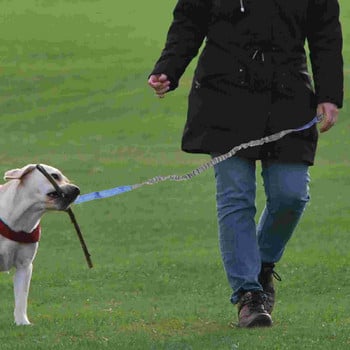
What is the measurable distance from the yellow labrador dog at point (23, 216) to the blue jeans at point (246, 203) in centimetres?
112

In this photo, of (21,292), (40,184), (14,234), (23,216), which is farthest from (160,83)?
(21,292)

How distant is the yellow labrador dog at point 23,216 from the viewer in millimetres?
8258

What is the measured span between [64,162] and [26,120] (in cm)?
720

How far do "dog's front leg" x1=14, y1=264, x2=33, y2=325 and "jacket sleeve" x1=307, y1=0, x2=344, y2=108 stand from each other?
2.10m

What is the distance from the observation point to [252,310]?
24.8 feet

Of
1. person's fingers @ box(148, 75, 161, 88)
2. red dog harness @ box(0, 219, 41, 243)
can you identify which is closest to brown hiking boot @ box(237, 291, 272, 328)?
person's fingers @ box(148, 75, 161, 88)

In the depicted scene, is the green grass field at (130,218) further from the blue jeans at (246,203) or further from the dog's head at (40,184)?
→ the dog's head at (40,184)

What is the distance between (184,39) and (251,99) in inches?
20.9

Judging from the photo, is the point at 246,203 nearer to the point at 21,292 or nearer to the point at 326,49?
the point at 326,49

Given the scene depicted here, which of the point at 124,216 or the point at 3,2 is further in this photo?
the point at 3,2

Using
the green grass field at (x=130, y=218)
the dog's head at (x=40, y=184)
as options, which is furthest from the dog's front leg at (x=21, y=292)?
the dog's head at (x=40, y=184)

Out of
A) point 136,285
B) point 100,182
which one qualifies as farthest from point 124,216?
point 136,285

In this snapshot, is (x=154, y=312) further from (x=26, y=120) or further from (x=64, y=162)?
(x=26, y=120)

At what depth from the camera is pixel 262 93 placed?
24.9 feet
